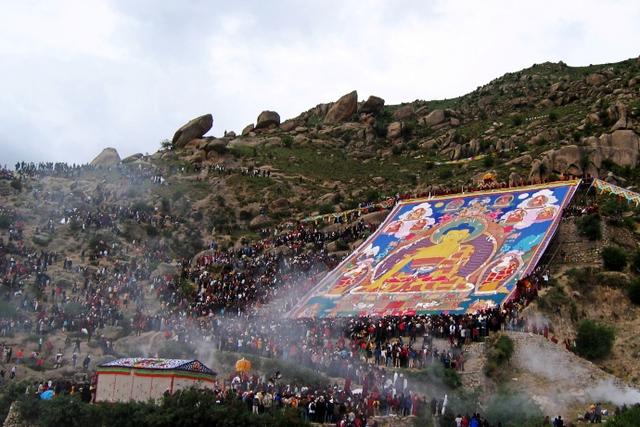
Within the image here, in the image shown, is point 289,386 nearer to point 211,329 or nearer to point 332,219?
point 211,329

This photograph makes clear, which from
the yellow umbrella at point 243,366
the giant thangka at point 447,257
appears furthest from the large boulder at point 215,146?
the yellow umbrella at point 243,366

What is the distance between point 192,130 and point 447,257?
42010 mm

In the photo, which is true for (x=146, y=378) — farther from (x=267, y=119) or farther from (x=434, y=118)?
(x=267, y=119)

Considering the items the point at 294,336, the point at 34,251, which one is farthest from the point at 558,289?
the point at 34,251

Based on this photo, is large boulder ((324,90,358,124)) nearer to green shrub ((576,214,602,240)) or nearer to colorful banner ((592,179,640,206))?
colorful banner ((592,179,640,206))

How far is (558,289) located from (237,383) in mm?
14969

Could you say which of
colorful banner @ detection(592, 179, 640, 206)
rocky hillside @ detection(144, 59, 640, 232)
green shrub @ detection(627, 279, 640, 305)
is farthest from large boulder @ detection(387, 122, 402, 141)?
green shrub @ detection(627, 279, 640, 305)

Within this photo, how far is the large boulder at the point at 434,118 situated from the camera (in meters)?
83.7

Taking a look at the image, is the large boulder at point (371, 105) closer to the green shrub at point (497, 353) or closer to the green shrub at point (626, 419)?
the green shrub at point (497, 353)

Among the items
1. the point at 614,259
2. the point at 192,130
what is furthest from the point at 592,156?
the point at 192,130

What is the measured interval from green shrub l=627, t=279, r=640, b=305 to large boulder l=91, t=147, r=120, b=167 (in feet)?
162

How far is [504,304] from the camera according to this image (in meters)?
33.6

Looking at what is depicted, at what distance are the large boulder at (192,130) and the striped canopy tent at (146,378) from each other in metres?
51.3

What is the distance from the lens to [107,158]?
7288cm
